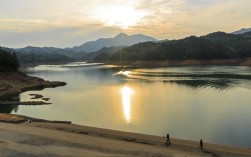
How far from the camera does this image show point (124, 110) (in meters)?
54.3

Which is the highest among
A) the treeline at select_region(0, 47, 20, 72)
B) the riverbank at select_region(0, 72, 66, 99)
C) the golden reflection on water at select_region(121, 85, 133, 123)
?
the treeline at select_region(0, 47, 20, 72)

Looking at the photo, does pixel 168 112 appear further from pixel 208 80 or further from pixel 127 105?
pixel 208 80

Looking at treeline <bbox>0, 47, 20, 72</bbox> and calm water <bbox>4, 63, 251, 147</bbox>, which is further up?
treeline <bbox>0, 47, 20, 72</bbox>

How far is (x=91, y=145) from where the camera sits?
30078mm

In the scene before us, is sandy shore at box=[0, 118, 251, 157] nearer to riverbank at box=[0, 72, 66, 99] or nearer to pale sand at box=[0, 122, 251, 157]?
pale sand at box=[0, 122, 251, 157]

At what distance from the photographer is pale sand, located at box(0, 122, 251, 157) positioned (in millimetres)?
27859

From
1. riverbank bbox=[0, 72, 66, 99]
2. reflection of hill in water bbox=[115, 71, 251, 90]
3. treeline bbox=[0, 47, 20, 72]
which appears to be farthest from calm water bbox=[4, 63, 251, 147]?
treeline bbox=[0, 47, 20, 72]

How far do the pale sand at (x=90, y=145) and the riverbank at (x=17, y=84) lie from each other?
4418 centimetres

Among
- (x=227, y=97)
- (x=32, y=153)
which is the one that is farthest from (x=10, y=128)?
(x=227, y=97)

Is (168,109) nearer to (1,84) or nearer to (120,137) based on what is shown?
(120,137)

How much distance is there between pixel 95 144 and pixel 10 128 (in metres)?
12.2

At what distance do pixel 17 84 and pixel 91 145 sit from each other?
224 ft

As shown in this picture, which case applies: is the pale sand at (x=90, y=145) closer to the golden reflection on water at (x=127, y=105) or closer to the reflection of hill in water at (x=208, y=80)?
the golden reflection on water at (x=127, y=105)

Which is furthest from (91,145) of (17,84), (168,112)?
(17,84)
